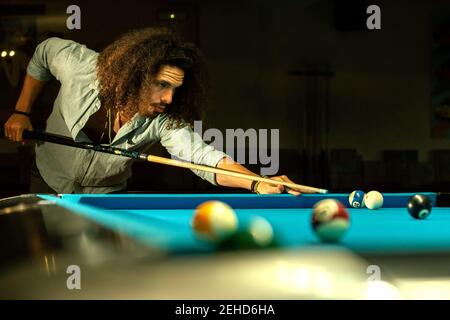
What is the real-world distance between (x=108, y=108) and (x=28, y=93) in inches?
25.0

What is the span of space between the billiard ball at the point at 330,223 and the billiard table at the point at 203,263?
0.09 feet

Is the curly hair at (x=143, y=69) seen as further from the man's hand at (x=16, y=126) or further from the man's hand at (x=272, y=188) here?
the man's hand at (x=272, y=188)

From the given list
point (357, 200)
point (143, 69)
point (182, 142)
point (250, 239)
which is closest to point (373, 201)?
point (357, 200)

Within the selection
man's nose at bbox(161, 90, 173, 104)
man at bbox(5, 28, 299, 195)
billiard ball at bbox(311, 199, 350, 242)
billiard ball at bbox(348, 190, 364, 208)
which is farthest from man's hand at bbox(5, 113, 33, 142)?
billiard ball at bbox(311, 199, 350, 242)

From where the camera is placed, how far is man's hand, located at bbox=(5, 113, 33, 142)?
374cm

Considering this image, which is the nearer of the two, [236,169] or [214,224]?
[214,224]

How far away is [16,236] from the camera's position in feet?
4.51

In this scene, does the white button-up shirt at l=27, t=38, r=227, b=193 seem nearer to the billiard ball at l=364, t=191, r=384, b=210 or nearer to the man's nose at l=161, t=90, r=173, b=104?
the man's nose at l=161, t=90, r=173, b=104

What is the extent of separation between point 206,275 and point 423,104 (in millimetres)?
4012

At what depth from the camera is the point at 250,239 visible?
1.31 metres

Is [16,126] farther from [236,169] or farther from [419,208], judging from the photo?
[419,208]

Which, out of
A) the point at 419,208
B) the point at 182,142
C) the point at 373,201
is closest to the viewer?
the point at 419,208

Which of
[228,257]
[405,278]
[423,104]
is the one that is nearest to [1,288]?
[228,257]
